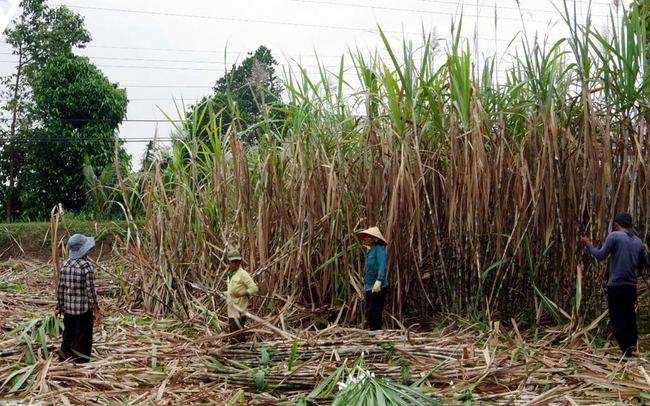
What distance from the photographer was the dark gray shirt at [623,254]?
4.21 metres

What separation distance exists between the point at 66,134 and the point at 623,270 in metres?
16.1

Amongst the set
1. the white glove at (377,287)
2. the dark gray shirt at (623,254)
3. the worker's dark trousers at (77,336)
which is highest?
the dark gray shirt at (623,254)

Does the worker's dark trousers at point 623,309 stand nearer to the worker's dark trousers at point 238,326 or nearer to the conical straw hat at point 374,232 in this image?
the conical straw hat at point 374,232

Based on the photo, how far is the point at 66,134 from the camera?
1758cm

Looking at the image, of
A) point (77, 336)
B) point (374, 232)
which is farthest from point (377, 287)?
point (77, 336)

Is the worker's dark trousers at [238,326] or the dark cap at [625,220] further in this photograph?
the worker's dark trousers at [238,326]

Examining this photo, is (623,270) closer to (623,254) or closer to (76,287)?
(623,254)

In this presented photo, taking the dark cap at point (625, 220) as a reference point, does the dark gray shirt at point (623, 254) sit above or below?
below

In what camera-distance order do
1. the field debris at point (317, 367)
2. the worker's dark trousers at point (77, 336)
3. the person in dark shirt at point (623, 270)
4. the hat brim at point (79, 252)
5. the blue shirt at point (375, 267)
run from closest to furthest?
1. the field debris at point (317, 367)
2. the person in dark shirt at point (623, 270)
3. the worker's dark trousers at point (77, 336)
4. the hat brim at point (79, 252)
5. the blue shirt at point (375, 267)

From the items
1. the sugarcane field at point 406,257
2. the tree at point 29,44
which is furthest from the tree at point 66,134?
the sugarcane field at point 406,257

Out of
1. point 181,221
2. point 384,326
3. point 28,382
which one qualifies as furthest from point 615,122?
point 28,382

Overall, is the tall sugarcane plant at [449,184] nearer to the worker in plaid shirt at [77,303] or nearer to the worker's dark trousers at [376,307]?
the worker's dark trousers at [376,307]

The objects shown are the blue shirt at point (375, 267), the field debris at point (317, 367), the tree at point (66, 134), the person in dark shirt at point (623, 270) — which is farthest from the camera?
the tree at point (66, 134)

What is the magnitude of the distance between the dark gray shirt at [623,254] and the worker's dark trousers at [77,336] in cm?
334
